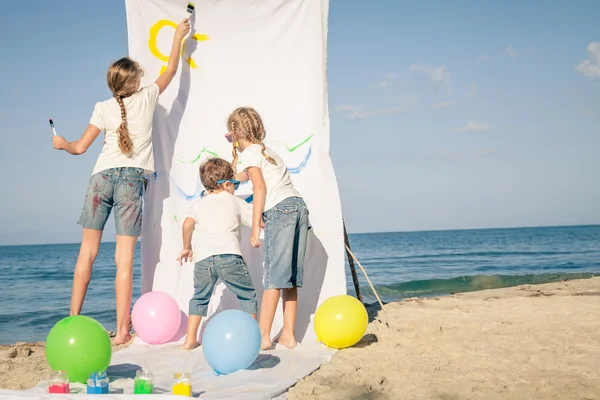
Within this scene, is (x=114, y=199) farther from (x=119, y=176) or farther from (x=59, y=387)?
(x=59, y=387)

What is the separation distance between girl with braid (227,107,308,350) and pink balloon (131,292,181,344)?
2.27ft

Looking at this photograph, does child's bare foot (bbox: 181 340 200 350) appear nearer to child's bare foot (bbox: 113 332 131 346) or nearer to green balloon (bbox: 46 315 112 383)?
child's bare foot (bbox: 113 332 131 346)

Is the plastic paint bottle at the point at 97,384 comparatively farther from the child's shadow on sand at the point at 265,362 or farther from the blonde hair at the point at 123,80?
the blonde hair at the point at 123,80

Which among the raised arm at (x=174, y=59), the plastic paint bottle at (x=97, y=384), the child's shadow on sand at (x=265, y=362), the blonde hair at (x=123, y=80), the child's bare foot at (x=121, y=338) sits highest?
the raised arm at (x=174, y=59)

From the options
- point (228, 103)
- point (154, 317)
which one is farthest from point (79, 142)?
point (154, 317)

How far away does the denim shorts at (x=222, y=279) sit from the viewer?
4.07 metres

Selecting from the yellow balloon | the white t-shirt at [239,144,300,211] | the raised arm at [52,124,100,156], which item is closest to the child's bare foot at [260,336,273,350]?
the yellow balloon

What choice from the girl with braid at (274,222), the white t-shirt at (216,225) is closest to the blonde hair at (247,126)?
the girl with braid at (274,222)

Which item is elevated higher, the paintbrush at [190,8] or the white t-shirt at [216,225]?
the paintbrush at [190,8]

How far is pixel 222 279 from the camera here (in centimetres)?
412

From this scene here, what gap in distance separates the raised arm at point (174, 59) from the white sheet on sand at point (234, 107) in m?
0.17

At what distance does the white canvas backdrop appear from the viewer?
15.3ft

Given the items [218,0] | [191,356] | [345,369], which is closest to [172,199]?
[191,356]

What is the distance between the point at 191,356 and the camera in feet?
12.9
